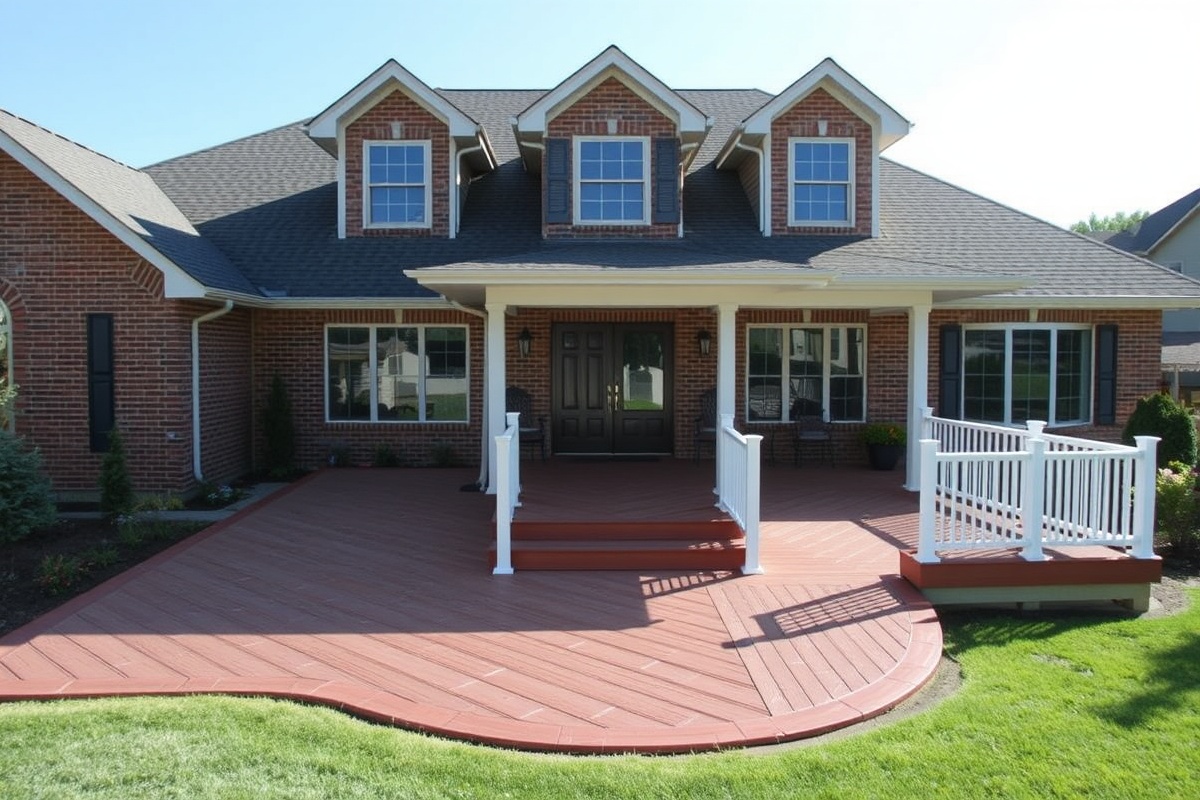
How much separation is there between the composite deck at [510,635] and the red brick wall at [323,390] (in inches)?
155

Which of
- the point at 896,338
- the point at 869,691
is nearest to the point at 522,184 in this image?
the point at 896,338

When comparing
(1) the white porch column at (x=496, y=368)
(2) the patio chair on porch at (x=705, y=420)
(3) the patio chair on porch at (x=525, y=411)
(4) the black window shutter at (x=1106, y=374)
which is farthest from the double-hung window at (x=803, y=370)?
(1) the white porch column at (x=496, y=368)

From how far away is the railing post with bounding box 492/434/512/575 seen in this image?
24.6ft

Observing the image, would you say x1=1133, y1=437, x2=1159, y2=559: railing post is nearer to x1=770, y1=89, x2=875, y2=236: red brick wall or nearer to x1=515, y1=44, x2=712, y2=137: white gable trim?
x1=770, y1=89, x2=875, y2=236: red brick wall

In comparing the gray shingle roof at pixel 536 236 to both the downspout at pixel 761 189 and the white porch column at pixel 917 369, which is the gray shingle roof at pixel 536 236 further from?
the white porch column at pixel 917 369

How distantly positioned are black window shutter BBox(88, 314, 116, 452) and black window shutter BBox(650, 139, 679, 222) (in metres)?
7.63

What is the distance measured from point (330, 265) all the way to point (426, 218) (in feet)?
5.54

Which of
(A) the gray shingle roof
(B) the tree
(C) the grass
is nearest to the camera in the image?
(C) the grass

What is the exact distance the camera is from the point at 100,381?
34.5 feet

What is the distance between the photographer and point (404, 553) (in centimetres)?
820

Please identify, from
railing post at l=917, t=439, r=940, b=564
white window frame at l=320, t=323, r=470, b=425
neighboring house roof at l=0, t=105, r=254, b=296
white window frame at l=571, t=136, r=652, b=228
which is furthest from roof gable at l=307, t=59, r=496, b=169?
railing post at l=917, t=439, r=940, b=564

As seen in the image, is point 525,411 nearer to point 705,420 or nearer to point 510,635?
point 705,420

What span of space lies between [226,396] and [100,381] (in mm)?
1694

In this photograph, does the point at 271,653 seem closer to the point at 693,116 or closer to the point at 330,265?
the point at 330,265
